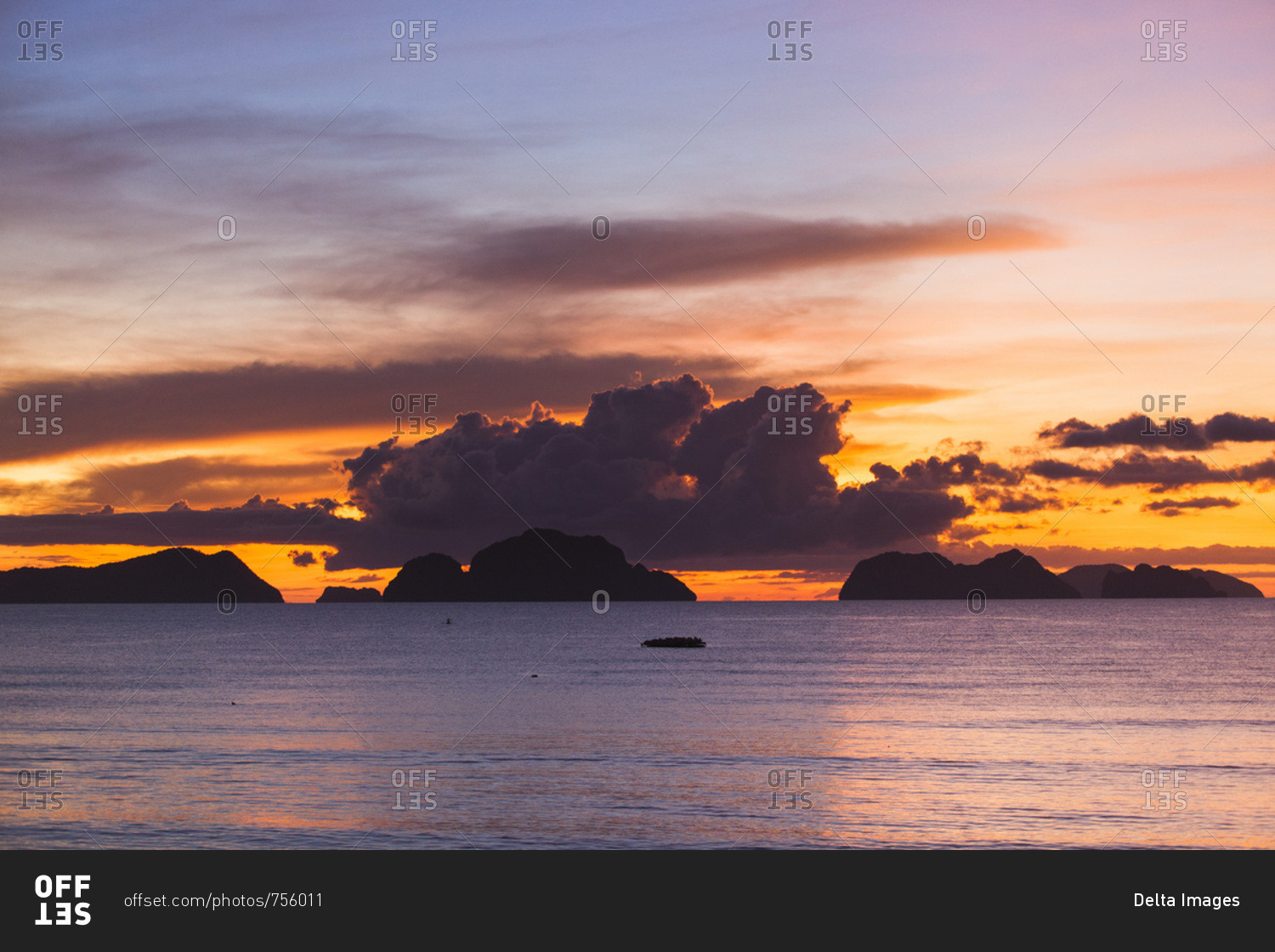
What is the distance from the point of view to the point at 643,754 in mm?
43875

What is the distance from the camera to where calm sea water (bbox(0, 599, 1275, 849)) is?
27656 millimetres

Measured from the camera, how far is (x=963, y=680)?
88000mm

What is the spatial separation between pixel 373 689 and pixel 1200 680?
6917 centimetres

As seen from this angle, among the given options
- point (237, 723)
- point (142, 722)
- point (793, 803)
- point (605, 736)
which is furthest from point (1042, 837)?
point (142, 722)
